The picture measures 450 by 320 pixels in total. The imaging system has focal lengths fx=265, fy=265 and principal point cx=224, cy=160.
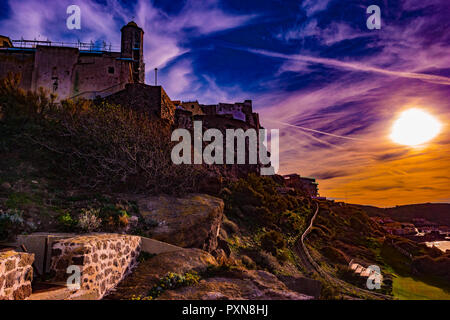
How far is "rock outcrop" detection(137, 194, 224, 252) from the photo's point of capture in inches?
393

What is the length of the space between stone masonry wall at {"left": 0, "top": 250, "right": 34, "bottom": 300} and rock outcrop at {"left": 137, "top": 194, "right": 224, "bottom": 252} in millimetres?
5331

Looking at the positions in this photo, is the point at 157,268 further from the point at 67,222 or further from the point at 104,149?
the point at 104,149

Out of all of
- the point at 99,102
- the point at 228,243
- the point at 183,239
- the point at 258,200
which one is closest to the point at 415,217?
the point at 258,200

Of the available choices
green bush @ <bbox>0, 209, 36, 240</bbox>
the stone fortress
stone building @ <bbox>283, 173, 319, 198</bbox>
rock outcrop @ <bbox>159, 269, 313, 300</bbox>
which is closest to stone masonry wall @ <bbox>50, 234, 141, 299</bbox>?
rock outcrop @ <bbox>159, 269, 313, 300</bbox>

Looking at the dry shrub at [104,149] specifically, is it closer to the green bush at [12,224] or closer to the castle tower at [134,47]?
the green bush at [12,224]

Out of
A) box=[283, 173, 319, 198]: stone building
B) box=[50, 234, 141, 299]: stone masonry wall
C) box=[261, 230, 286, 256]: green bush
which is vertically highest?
box=[283, 173, 319, 198]: stone building

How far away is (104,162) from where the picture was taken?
540 inches

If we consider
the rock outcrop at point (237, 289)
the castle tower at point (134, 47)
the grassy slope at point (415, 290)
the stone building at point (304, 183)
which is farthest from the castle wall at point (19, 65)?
the stone building at point (304, 183)

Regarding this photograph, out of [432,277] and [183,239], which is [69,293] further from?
[432,277]

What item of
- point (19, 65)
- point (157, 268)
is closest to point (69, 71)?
point (19, 65)

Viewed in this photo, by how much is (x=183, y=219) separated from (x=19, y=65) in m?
28.9

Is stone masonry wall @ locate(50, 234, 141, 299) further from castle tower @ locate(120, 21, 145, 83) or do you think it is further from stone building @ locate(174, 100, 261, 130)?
castle tower @ locate(120, 21, 145, 83)

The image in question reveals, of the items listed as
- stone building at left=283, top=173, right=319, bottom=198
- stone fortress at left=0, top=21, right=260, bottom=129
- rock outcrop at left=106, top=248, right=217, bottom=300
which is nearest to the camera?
rock outcrop at left=106, top=248, right=217, bottom=300

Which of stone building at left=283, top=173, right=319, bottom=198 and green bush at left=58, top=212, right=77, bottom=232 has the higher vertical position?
stone building at left=283, top=173, right=319, bottom=198
